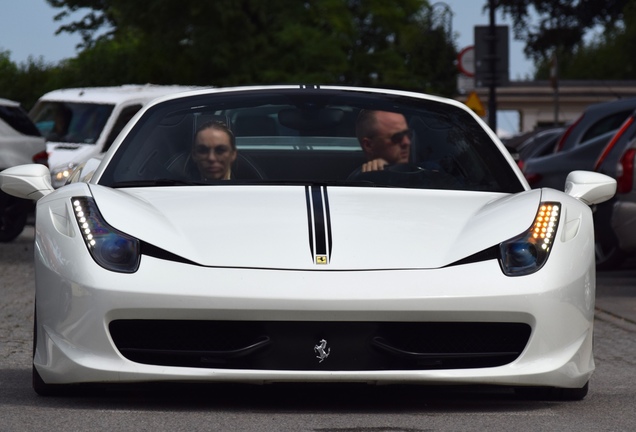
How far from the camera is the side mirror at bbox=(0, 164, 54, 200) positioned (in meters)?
6.54

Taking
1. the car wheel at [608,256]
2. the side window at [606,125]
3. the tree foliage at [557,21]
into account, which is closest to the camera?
the car wheel at [608,256]

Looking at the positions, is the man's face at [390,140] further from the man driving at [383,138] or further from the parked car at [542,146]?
the parked car at [542,146]

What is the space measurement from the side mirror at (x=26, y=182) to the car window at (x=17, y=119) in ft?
34.8

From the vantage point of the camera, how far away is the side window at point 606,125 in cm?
1502

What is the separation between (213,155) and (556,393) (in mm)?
1692

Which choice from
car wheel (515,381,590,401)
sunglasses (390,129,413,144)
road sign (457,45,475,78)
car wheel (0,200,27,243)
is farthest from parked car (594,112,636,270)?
road sign (457,45,475,78)

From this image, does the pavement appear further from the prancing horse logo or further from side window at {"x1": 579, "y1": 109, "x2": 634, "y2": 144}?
the prancing horse logo

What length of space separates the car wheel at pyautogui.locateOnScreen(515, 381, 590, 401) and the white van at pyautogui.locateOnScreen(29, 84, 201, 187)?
13652 millimetres

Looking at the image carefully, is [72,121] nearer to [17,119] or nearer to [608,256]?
[17,119]

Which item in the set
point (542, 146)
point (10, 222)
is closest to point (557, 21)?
point (542, 146)

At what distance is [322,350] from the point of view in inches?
213

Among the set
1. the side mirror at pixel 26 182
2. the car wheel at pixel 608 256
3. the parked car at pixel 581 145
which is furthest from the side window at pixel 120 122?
the side mirror at pixel 26 182

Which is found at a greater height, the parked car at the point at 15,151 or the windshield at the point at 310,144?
the windshield at the point at 310,144

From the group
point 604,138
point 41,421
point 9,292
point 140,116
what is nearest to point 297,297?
point 41,421
